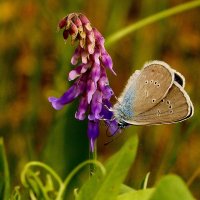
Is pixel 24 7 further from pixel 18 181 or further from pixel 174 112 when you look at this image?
pixel 174 112

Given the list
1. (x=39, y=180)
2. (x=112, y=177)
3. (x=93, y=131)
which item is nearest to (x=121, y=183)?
(x=112, y=177)

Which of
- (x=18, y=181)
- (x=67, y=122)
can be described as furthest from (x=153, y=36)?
(x=67, y=122)

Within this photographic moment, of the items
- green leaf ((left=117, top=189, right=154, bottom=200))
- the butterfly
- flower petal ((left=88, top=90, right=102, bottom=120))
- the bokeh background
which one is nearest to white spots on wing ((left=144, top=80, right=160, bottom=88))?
the butterfly

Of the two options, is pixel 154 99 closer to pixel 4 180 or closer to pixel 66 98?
pixel 66 98

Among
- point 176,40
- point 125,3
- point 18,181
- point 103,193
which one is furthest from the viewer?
point 176,40

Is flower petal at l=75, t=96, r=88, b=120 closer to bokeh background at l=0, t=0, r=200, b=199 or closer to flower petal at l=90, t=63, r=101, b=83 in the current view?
flower petal at l=90, t=63, r=101, b=83

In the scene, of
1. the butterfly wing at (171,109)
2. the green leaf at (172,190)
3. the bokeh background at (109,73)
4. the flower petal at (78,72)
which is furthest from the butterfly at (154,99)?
the bokeh background at (109,73)
